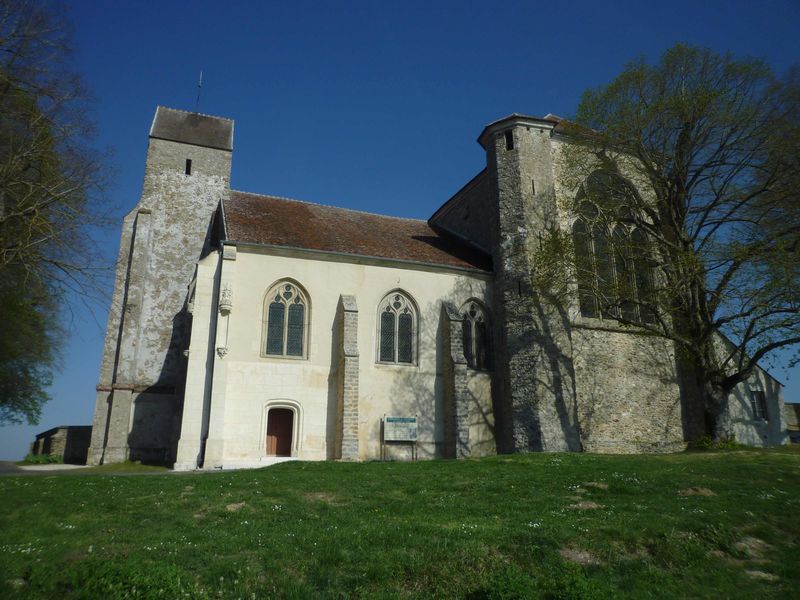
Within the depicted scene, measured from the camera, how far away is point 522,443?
70.1 ft

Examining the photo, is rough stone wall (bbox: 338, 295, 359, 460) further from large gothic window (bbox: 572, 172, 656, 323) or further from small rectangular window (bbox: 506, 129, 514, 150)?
small rectangular window (bbox: 506, 129, 514, 150)

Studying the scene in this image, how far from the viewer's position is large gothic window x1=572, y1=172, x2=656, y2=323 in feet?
69.1

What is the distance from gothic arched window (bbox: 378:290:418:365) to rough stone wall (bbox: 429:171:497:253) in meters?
5.05

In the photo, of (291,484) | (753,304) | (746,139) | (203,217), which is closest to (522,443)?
(753,304)

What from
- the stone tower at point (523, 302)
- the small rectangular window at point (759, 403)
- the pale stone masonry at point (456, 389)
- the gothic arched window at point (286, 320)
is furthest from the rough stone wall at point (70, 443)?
the small rectangular window at point (759, 403)

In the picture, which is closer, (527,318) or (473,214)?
(527,318)

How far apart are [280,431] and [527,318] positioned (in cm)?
1019

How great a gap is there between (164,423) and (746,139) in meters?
24.9

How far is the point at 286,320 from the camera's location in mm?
21375

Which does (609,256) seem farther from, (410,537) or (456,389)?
(410,537)

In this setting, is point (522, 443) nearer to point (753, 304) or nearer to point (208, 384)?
point (753, 304)

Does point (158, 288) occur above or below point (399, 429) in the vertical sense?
above

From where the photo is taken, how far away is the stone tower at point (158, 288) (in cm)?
2416

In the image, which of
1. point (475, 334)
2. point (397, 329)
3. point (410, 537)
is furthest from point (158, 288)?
point (410, 537)
